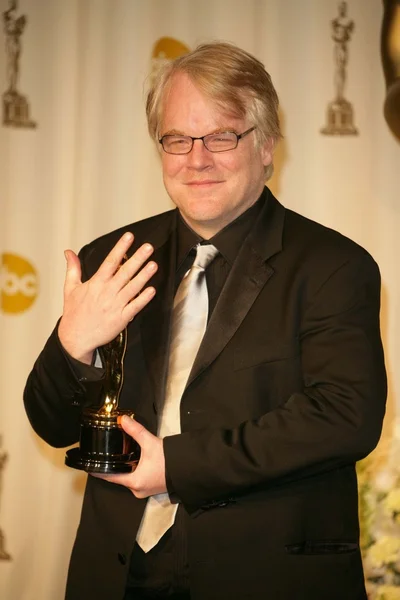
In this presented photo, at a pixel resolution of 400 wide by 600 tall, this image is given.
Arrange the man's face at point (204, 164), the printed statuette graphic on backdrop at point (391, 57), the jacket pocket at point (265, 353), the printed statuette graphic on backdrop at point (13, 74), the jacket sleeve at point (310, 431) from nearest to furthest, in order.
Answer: the jacket sleeve at point (310, 431), the jacket pocket at point (265, 353), the man's face at point (204, 164), the printed statuette graphic on backdrop at point (391, 57), the printed statuette graphic on backdrop at point (13, 74)

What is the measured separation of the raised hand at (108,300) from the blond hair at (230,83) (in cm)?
34

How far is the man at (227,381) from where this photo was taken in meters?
1.41

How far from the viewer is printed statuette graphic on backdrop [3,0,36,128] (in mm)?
2695

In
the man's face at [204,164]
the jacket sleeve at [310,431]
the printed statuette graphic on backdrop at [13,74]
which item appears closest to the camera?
the jacket sleeve at [310,431]

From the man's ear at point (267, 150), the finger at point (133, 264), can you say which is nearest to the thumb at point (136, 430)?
the finger at point (133, 264)

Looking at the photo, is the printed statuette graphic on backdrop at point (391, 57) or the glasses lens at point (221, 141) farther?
the printed statuette graphic on backdrop at point (391, 57)

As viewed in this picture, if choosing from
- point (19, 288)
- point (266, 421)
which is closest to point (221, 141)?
point (266, 421)

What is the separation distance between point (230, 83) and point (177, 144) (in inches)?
5.8

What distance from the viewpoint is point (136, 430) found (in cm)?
143

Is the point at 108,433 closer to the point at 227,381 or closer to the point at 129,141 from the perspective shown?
the point at 227,381

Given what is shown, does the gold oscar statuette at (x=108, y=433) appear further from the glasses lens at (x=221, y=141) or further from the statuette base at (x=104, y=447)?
the glasses lens at (x=221, y=141)

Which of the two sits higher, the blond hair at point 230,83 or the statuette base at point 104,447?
the blond hair at point 230,83

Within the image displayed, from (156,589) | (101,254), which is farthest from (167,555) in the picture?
(101,254)

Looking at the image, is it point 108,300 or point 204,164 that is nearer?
point 108,300
